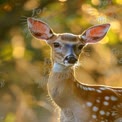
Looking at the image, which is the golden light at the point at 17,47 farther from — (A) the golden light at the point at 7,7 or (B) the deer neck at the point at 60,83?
(B) the deer neck at the point at 60,83

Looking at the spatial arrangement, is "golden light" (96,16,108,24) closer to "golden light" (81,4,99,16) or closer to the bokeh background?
the bokeh background

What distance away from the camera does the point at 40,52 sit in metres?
6.78

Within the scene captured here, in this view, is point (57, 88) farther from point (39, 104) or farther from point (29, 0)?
point (39, 104)

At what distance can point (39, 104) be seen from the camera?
310 inches

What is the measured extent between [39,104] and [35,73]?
40cm

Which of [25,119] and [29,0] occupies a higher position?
[29,0]

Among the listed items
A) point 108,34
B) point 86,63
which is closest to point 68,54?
point 108,34

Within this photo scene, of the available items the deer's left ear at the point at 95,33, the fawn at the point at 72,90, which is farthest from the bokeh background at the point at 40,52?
the fawn at the point at 72,90

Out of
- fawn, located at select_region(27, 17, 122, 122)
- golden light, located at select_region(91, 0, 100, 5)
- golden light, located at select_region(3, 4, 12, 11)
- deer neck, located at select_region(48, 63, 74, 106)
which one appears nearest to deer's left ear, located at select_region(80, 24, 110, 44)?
fawn, located at select_region(27, 17, 122, 122)

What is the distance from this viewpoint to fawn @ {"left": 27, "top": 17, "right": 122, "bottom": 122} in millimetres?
5859

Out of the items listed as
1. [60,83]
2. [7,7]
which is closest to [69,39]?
[60,83]

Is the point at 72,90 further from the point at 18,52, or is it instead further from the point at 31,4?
the point at 31,4

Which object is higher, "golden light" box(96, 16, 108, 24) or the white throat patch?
the white throat patch

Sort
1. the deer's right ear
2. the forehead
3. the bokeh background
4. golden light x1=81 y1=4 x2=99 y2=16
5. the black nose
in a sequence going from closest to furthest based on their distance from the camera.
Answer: the black nose, the forehead, the deer's right ear, golden light x1=81 y1=4 x2=99 y2=16, the bokeh background
